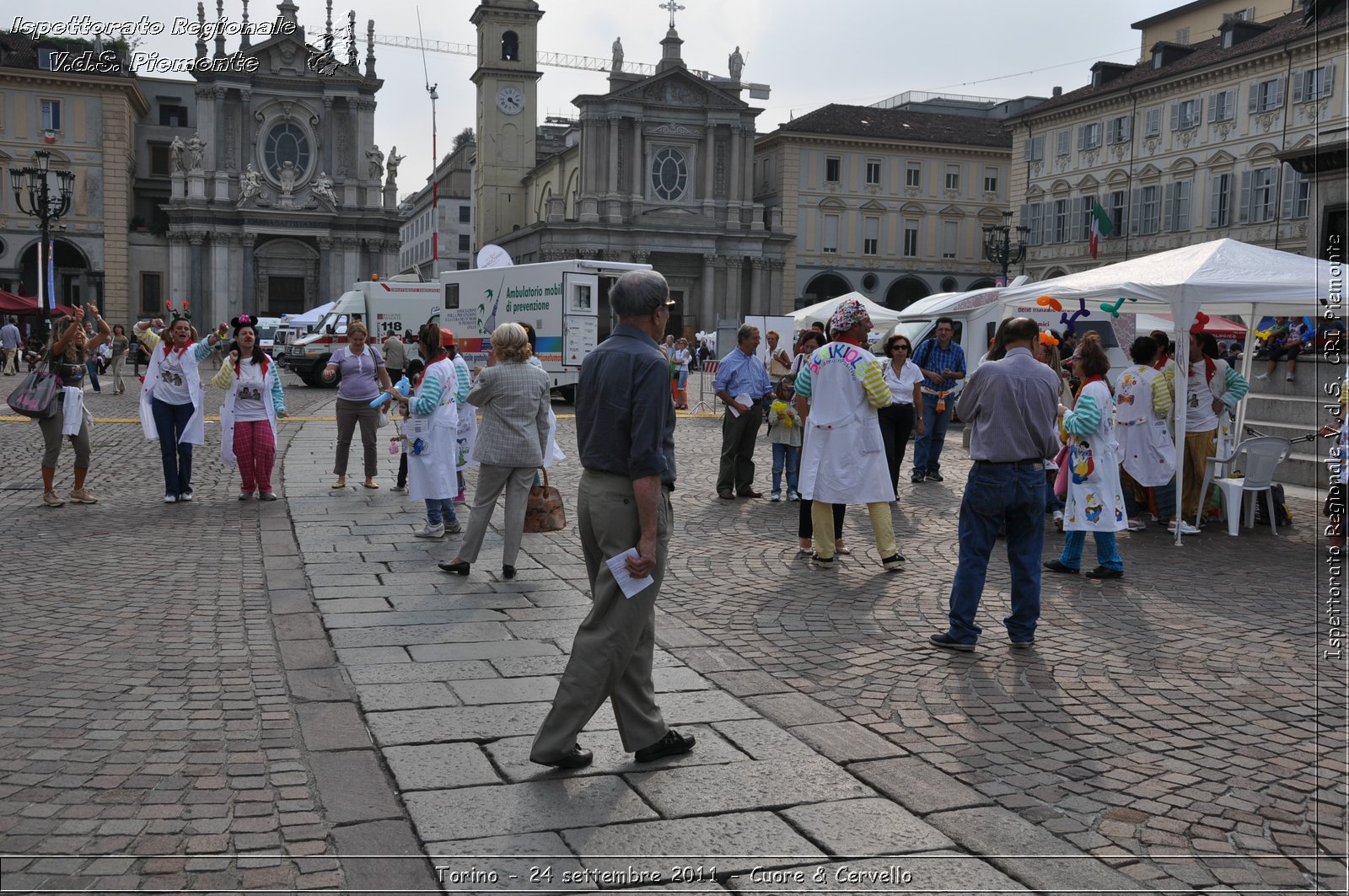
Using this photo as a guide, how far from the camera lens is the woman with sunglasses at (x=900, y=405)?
36.6ft

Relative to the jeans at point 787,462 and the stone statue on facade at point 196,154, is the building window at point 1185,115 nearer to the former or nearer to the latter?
the jeans at point 787,462

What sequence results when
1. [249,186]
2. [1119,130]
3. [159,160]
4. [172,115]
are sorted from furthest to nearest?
[172,115]
[159,160]
[249,186]
[1119,130]

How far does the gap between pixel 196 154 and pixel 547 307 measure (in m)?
38.8

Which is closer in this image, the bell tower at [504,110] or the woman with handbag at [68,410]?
the woman with handbag at [68,410]

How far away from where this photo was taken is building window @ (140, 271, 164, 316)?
192 feet

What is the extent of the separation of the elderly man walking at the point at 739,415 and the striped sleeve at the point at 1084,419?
4478 millimetres

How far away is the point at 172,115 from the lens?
67250 mm

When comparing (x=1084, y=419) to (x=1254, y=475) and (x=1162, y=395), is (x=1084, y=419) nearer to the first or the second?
(x=1162, y=395)

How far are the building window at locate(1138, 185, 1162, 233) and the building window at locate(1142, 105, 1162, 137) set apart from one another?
2.19 m

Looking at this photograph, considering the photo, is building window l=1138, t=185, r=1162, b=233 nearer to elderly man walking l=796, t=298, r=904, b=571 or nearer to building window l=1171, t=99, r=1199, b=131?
building window l=1171, t=99, r=1199, b=131

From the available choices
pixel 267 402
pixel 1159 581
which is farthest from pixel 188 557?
pixel 1159 581

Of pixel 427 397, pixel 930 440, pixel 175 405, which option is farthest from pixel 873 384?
pixel 175 405

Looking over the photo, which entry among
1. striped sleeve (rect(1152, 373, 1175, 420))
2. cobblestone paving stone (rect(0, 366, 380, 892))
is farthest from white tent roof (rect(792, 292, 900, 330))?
cobblestone paving stone (rect(0, 366, 380, 892))

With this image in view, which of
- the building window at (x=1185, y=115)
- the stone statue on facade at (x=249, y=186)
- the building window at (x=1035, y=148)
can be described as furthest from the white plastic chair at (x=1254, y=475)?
the stone statue on facade at (x=249, y=186)
